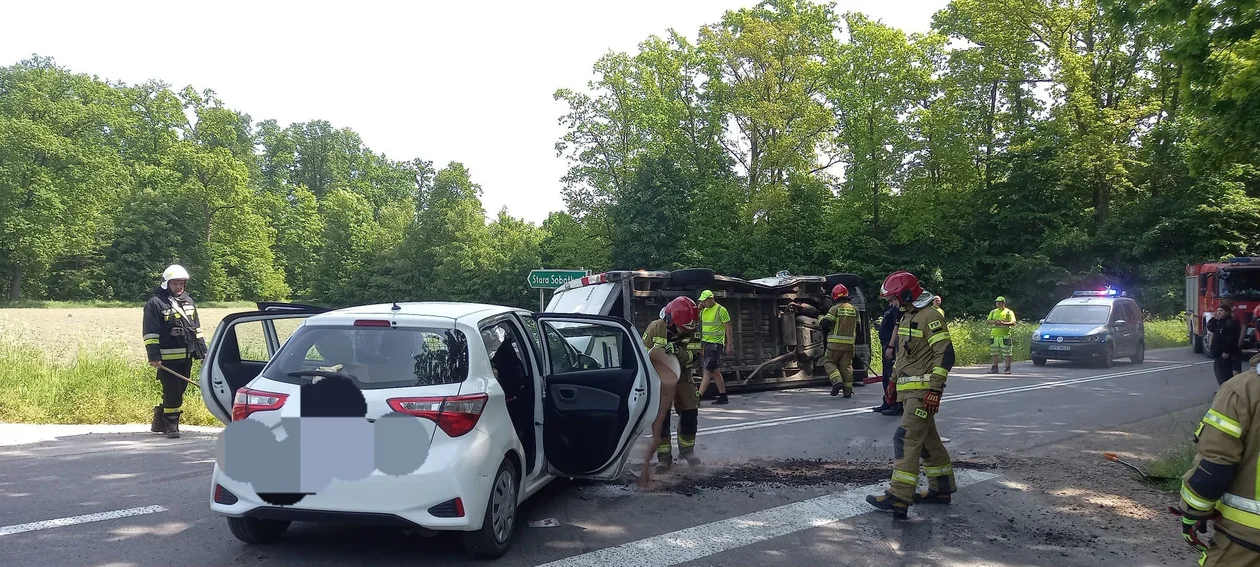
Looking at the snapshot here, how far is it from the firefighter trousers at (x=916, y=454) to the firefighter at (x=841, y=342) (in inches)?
279

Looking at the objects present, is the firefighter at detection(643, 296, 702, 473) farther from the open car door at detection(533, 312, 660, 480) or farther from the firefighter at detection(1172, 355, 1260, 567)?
the firefighter at detection(1172, 355, 1260, 567)

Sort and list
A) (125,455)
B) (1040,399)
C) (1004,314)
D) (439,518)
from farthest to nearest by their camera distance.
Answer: (1004,314) → (1040,399) → (125,455) → (439,518)

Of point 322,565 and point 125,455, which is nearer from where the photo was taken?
point 322,565

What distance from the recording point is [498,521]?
4805 millimetres

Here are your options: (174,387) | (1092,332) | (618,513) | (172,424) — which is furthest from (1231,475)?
(1092,332)

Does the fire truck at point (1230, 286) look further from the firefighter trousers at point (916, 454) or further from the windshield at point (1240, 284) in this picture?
the firefighter trousers at point (916, 454)

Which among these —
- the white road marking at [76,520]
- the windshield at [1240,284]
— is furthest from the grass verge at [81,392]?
the windshield at [1240,284]

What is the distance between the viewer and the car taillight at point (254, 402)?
4457 mm

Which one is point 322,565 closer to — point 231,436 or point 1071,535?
point 231,436

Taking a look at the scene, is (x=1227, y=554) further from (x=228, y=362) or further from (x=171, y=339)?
(x=171, y=339)

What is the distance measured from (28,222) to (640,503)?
56.5 m

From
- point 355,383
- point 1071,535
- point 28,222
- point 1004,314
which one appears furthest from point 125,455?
point 28,222

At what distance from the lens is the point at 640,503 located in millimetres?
6348

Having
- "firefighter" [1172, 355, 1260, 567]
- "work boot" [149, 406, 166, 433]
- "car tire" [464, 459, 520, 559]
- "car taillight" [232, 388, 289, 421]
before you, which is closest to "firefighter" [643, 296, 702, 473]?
"car tire" [464, 459, 520, 559]
